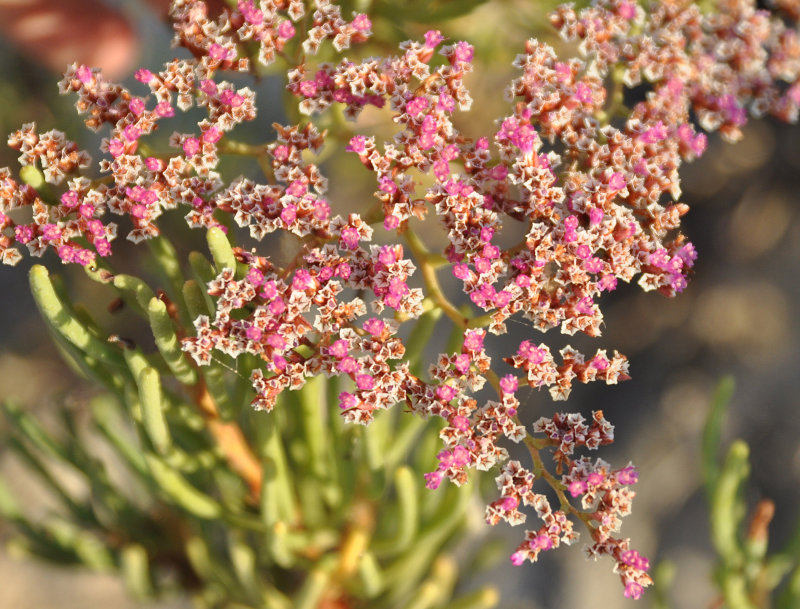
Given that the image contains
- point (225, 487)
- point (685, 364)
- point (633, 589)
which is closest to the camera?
point (633, 589)

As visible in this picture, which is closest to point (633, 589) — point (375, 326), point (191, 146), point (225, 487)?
point (375, 326)

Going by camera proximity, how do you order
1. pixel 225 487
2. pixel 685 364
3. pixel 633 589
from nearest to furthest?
pixel 633 589 → pixel 225 487 → pixel 685 364

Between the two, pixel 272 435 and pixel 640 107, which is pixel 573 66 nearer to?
pixel 640 107

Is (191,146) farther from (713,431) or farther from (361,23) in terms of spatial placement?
(713,431)

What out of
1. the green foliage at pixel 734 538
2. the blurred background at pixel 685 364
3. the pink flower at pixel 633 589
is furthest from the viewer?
the blurred background at pixel 685 364

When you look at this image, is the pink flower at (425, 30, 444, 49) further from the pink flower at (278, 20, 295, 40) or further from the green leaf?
the green leaf

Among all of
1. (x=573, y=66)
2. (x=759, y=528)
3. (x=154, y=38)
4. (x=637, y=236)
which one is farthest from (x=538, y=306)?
(x=154, y=38)

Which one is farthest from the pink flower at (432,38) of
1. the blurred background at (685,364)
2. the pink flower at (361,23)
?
the blurred background at (685,364)

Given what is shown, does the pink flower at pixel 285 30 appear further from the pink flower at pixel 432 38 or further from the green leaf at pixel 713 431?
the green leaf at pixel 713 431

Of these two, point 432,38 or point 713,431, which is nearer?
point 432,38
